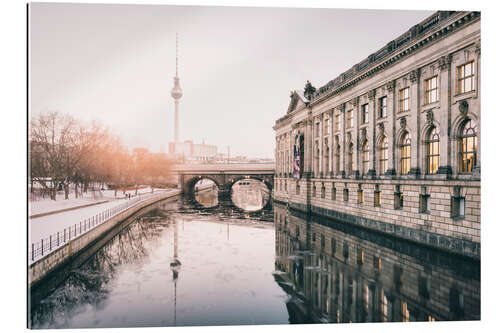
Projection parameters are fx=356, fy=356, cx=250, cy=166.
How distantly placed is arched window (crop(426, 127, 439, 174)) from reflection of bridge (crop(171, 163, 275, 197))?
1908 inches

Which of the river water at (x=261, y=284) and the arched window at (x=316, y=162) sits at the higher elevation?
the arched window at (x=316, y=162)

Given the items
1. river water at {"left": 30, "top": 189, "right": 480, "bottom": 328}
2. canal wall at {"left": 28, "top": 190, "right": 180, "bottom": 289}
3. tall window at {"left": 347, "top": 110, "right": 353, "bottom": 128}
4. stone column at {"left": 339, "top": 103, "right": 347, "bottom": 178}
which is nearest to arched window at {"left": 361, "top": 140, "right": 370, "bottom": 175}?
stone column at {"left": 339, "top": 103, "right": 347, "bottom": 178}

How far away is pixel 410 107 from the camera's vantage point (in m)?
25.2

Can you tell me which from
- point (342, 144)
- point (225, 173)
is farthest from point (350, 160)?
point (225, 173)

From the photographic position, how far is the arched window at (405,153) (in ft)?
84.8

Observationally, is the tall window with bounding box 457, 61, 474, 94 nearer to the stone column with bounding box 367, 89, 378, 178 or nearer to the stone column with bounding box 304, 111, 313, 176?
the stone column with bounding box 367, 89, 378, 178

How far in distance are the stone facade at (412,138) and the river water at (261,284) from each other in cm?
219

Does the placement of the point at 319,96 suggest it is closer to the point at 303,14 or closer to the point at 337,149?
the point at 337,149

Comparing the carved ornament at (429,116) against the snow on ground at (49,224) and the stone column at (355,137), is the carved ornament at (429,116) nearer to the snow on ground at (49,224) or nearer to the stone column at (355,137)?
the stone column at (355,137)

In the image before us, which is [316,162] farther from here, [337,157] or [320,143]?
[337,157]

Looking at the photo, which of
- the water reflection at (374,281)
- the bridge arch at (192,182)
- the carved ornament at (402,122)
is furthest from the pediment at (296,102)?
the bridge arch at (192,182)

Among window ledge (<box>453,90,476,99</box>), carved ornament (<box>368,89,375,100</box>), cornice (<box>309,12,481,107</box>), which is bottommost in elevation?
window ledge (<box>453,90,476,99</box>)

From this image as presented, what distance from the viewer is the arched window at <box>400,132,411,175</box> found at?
2584cm
